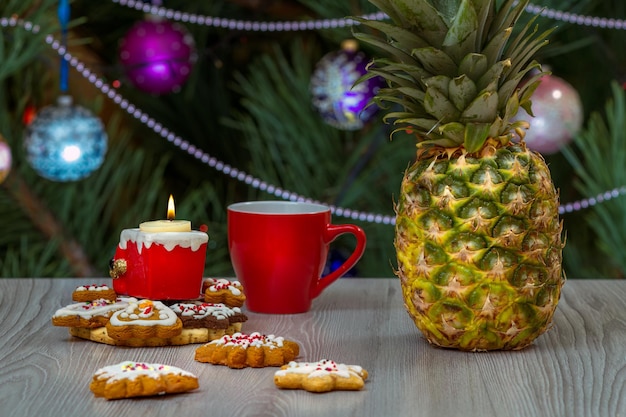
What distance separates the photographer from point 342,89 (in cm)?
165

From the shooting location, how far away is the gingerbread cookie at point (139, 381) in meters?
0.62

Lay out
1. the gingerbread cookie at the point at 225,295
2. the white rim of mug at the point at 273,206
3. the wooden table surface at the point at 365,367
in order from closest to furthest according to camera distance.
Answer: the wooden table surface at the point at 365,367 < the gingerbread cookie at the point at 225,295 < the white rim of mug at the point at 273,206

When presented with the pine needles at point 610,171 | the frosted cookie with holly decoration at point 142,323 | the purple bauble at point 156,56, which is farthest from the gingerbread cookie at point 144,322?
the pine needles at point 610,171

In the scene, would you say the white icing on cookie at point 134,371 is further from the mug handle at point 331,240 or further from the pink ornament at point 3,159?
the pink ornament at point 3,159

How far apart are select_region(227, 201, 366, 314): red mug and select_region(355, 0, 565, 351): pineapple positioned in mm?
130

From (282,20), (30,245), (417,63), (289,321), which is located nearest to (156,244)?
(289,321)

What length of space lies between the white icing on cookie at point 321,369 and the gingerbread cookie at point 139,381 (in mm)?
67

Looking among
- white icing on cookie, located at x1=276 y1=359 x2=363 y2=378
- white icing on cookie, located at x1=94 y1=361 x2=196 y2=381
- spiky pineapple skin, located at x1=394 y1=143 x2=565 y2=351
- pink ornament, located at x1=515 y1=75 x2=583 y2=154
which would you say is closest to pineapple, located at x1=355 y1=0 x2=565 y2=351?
spiky pineapple skin, located at x1=394 y1=143 x2=565 y2=351

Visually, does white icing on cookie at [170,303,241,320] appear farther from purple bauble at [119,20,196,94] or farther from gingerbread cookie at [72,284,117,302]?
purple bauble at [119,20,196,94]

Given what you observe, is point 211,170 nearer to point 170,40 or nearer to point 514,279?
point 170,40

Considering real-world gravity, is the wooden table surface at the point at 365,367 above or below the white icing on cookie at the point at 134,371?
below

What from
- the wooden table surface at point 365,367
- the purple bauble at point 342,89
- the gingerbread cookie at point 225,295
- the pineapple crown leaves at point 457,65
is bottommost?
the wooden table surface at point 365,367

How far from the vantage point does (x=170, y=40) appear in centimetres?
170

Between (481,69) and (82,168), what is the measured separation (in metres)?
1.00
